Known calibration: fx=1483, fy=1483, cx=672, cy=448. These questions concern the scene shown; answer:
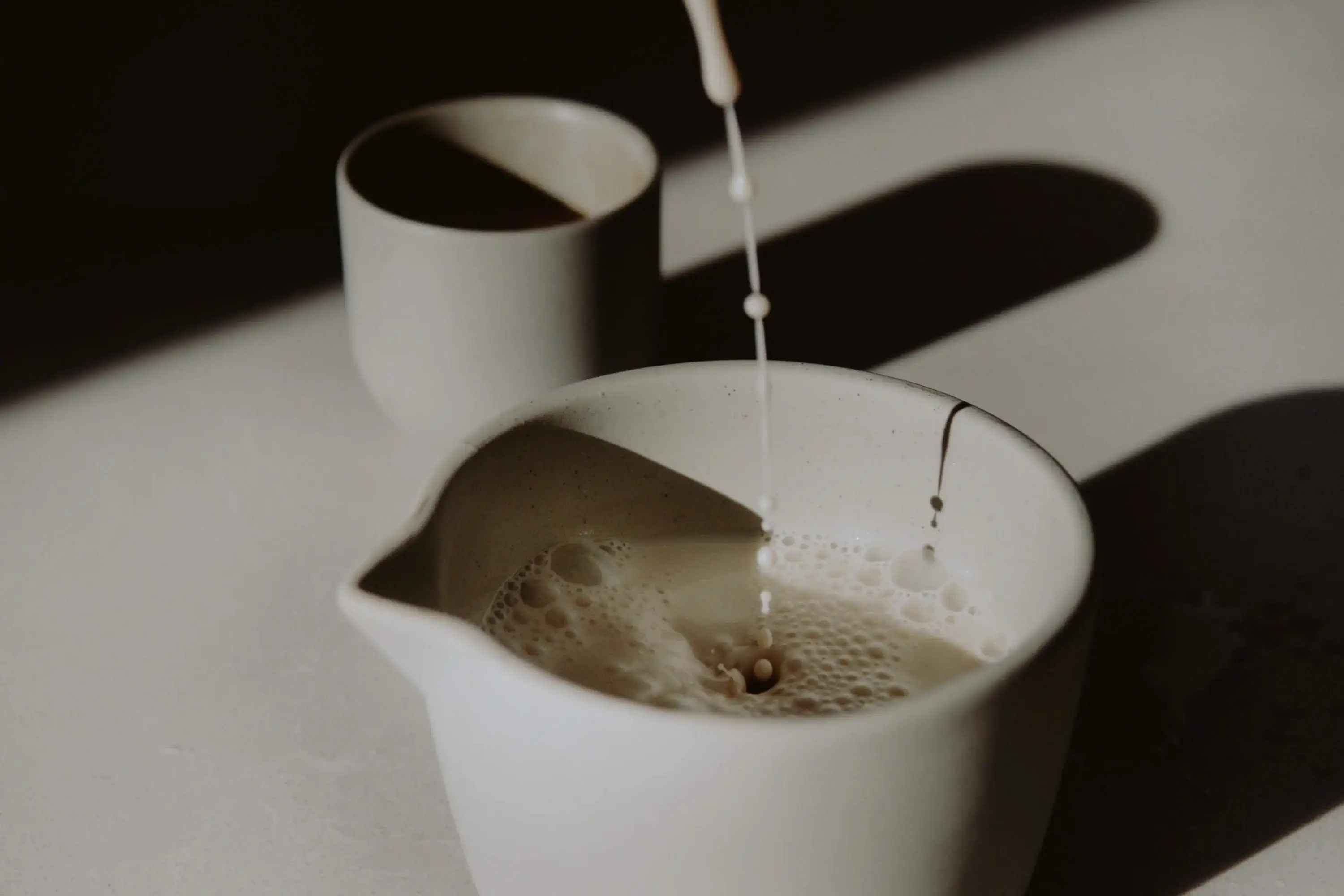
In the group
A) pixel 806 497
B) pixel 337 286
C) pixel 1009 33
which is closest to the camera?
pixel 806 497

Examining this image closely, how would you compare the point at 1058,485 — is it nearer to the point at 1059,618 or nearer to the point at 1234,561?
the point at 1059,618

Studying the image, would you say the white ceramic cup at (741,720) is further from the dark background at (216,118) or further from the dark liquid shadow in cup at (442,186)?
the dark background at (216,118)

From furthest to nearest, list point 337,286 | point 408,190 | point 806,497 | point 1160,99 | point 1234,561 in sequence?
point 1160,99 < point 337,286 < point 408,190 < point 1234,561 < point 806,497

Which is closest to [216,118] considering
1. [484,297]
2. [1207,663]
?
[484,297]

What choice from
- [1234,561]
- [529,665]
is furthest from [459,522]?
[1234,561]

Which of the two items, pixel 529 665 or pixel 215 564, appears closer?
pixel 529 665

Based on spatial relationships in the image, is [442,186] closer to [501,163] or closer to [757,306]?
[501,163]
